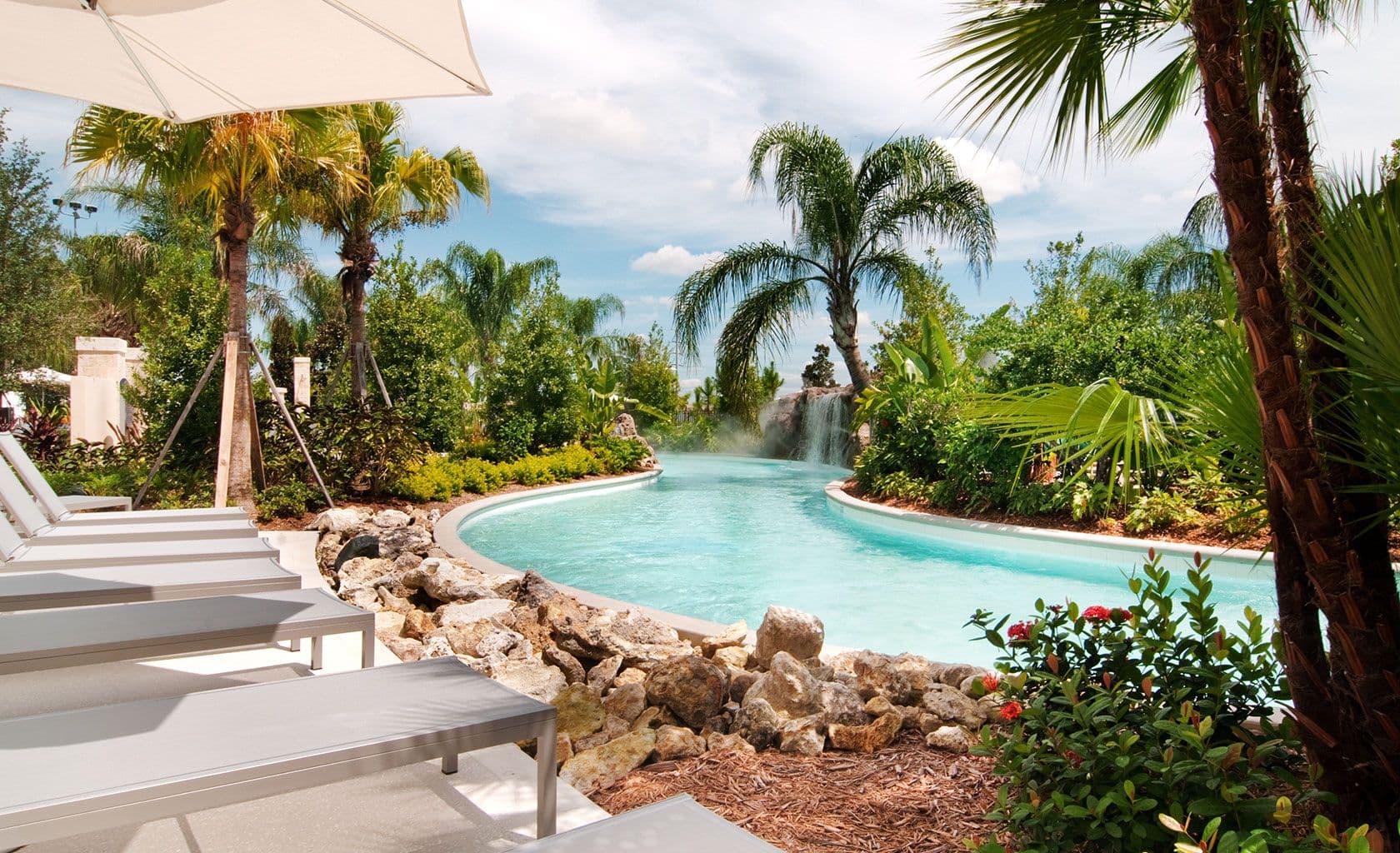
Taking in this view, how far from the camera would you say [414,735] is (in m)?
2.01

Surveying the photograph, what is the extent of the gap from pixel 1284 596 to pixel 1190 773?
0.54 meters

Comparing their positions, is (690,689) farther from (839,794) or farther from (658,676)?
(839,794)

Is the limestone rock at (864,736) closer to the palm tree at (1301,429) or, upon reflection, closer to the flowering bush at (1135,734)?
the flowering bush at (1135,734)

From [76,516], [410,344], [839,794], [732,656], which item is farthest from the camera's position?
[410,344]

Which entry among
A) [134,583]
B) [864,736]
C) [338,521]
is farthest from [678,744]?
[338,521]

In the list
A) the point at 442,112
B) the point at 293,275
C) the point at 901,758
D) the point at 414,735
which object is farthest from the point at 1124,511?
the point at 293,275

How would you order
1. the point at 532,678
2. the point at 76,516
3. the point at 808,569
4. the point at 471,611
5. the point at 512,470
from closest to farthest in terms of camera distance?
the point at 532,678 → the point at 471,611 → the point at 76,516 → the point at 808,569 → the point at 512,470

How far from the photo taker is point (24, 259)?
39.6 feet

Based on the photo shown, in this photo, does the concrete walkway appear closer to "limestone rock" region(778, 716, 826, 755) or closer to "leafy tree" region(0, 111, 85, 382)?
"limestone rock" region(778, 716, 826, 755)

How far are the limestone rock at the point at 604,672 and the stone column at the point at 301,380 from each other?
12228 mm

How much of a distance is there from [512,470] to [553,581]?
7.35 metres

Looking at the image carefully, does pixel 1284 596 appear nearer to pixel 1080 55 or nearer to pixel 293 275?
pixel 1080 55

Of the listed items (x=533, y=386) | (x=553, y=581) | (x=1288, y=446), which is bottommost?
(x=553, y=581)

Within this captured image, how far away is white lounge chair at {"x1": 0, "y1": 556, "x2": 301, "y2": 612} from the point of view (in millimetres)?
3365
